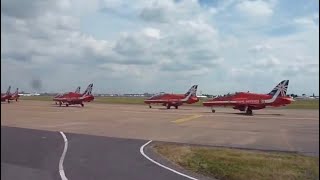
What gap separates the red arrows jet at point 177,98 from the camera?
62.1 m

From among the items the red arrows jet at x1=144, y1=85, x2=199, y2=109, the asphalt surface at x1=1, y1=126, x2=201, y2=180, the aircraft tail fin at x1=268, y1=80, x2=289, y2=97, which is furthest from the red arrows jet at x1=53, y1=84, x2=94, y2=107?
the asphalt surface at x1=1, y1=126, x2=201, y2=180

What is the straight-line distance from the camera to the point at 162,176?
10953 millimetres

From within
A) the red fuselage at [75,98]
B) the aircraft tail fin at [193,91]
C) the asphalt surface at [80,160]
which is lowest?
the asphalt surface at [80,160]

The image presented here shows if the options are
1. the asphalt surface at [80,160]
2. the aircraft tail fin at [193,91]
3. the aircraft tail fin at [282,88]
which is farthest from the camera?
the aircraft tail fin at [193,91]

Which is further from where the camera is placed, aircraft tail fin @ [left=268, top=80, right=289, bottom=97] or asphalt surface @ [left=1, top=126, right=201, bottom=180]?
aircraft tail fin @ [left=268, top=80, right=289, bottom=97]

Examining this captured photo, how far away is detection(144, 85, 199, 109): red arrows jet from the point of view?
6212cm

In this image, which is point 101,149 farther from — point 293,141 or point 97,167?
point 293,141

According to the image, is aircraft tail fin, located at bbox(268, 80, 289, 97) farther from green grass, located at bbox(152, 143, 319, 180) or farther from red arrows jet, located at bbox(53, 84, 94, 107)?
red arrows jet, located at bbox(53, 84, 94, 107)

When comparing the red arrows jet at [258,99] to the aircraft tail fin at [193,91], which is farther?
the aircraft tail fin at [193,91]

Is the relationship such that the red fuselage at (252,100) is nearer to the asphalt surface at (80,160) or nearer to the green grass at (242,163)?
the asphalt surface at (80,160)

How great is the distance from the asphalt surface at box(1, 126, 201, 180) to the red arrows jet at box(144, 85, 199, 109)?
42.3 meters

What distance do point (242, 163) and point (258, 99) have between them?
34602mm

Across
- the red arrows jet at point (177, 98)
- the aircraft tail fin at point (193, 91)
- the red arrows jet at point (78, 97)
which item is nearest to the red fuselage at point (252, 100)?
the aircraft tail fin at point (193, 91)

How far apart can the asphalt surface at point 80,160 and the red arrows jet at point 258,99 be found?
96.3 ft
